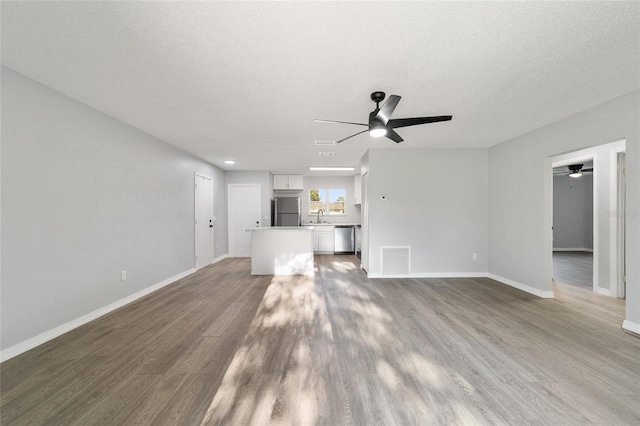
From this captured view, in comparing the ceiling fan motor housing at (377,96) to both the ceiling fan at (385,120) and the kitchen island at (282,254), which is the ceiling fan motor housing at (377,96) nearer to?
the ceiling fan at (385,120)

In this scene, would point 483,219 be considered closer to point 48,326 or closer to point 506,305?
point 506,305

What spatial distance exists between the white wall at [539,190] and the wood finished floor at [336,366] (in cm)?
64

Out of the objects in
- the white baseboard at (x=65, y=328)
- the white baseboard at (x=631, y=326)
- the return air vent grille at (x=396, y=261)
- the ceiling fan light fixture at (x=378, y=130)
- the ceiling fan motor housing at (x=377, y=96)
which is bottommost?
the white baseboard at (x=65, y=328)

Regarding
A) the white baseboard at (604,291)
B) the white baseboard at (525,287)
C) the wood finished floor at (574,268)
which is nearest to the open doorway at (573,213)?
the wood finished floor at (574,268)

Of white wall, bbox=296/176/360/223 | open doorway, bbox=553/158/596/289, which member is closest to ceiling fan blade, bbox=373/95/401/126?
white wall, bbox=296/176/360/223

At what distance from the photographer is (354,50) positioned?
184cm

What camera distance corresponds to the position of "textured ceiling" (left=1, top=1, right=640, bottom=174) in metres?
1.51

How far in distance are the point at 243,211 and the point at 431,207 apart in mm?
4928

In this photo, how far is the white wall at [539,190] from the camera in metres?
2.52

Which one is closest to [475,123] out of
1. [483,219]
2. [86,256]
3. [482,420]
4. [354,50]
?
[483,219]

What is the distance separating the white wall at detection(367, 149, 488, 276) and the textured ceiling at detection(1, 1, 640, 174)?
4.97ft

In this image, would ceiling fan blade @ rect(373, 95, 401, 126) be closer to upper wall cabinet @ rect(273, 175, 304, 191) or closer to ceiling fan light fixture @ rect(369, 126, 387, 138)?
ceiling fan light fixture @ rect(369, 126, 387, 138)

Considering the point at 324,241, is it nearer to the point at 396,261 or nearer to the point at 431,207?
the point at 396,261

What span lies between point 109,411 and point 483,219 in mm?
5723
